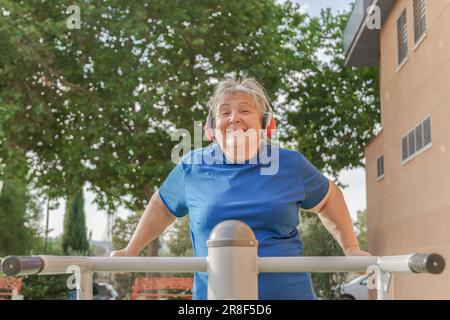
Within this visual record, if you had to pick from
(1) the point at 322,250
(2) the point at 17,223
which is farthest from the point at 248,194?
(2) the point at 17,223

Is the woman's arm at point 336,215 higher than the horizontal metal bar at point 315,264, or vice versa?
the woman's arm at point 336,215

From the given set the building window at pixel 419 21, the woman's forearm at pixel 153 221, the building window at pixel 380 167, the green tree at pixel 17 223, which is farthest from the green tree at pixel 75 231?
the woman's forearm at pixel 153 221

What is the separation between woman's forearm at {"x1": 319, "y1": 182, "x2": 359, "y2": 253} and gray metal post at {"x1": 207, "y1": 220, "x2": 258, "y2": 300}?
909 millimetres

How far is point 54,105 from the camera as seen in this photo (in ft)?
56.0

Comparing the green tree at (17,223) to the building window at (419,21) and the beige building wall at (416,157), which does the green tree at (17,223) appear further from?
the building window at (419,21)

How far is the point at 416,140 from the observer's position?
35.7ft

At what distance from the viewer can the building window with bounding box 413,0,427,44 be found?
10.1 meters

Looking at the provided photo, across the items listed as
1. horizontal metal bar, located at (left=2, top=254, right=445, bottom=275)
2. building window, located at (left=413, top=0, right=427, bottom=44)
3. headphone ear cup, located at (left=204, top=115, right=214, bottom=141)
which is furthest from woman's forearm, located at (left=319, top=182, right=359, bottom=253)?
building window, located at (left=413, top=0, right=427, bottom=44)

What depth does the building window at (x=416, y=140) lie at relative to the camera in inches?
397

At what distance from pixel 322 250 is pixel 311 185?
16.2m

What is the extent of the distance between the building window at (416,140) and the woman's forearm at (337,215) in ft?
26.4

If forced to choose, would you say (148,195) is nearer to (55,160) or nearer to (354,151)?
(55,160)

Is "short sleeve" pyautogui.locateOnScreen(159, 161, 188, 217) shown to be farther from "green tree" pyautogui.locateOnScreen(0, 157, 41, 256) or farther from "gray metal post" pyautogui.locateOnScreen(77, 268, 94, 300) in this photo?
"green tree" pyautogui.locateOnScreen(0, 157, 41, 256)

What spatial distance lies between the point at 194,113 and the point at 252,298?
15483 mm
